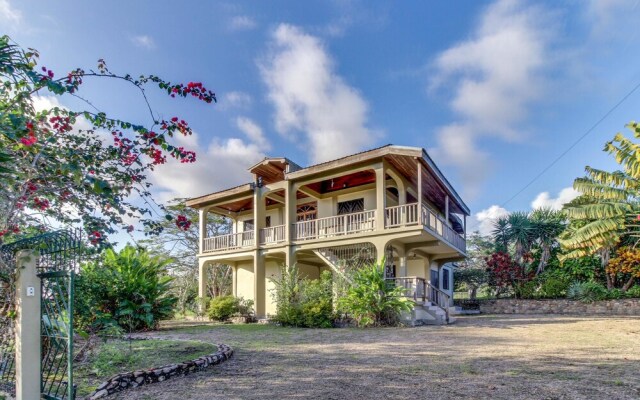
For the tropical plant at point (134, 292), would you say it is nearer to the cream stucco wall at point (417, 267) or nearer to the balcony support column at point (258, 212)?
the balcony support column at point (258, 212)

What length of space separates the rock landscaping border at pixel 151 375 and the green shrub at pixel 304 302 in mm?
6122

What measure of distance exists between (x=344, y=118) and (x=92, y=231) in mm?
12866

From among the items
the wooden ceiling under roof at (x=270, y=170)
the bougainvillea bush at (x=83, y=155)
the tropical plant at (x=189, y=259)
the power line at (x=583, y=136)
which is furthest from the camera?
the tropical plant at (x=189, y=259)

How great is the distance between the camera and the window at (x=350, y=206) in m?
17.2

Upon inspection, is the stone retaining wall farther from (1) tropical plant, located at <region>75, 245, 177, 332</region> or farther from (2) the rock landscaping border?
(2) the rock landscaping border

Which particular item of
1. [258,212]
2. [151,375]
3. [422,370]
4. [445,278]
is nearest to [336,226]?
[258,212]

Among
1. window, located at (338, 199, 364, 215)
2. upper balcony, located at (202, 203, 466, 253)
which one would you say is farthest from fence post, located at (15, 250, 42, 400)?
window, located at (338, 199, 364, 215)

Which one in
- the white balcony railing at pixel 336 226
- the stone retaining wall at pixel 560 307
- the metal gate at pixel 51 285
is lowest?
the stone retaining wall at pixel 560 307

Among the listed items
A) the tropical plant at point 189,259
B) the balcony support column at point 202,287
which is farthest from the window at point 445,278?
the tropical plant at point 189,259

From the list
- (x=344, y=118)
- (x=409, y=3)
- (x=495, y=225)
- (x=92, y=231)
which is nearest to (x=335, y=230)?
(x=344, y=118)

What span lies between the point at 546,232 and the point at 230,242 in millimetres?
18534

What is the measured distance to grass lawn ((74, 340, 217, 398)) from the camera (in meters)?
5.58

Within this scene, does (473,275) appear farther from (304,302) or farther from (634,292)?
(304,302)

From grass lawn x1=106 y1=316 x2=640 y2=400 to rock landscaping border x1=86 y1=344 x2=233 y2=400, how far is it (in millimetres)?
165
